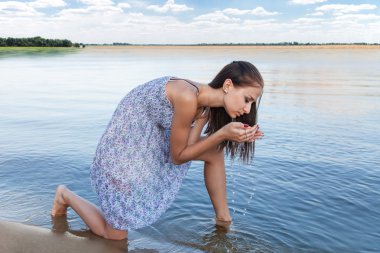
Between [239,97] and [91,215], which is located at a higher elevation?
[239,97]

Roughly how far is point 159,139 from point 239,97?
0.81 meters

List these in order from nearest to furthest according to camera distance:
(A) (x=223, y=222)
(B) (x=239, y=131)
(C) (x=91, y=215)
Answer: (B) (x=239, y=131) → (C) (x=91, y=215) → (A) (x=223, y=222)

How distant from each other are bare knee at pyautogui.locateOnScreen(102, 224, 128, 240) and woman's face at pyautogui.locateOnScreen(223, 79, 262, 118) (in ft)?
4.70

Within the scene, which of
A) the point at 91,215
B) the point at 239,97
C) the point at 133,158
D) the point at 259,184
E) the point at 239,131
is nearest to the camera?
the point at 239,131

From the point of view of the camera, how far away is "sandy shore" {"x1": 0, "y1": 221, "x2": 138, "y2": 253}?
3660mm

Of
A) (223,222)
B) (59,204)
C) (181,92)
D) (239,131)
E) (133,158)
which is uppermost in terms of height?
(181,92)

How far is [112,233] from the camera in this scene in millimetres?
3975

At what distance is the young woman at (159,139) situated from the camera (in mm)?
3584

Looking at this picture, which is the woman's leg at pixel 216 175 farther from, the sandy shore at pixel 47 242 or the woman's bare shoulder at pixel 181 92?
the sandy shore at pixel 47 242

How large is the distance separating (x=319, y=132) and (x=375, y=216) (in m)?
4.08

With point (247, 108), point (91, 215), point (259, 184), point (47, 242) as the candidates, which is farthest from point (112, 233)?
point (259, 184)

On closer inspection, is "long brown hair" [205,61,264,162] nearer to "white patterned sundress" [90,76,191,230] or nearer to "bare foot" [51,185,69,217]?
"white patterned sundress" [90,76,191,230]

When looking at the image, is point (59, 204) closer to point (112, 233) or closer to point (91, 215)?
point (91, 215)

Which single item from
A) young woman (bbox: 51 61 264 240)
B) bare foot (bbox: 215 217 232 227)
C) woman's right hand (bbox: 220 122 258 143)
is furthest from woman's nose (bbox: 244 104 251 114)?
bare foot (bbox: 215 217 232 227)
